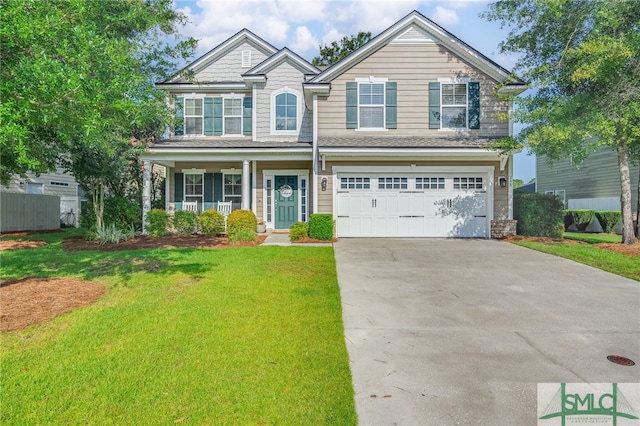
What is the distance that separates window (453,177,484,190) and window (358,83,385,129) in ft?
11.3

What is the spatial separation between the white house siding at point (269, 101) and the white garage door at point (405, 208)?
3059 mm

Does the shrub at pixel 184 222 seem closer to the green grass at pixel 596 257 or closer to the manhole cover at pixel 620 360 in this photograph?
the green grass at pixel 596 257

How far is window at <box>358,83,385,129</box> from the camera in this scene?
44.9 feet

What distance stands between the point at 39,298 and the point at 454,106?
44.0ft

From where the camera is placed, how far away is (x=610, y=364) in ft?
12.1

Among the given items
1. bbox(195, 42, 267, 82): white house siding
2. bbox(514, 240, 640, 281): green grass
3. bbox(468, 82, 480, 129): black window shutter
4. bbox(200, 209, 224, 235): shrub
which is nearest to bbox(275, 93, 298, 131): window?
bbox(195, 42, 267, 82): white house siding

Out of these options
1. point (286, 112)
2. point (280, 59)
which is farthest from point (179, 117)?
point (280, 59)

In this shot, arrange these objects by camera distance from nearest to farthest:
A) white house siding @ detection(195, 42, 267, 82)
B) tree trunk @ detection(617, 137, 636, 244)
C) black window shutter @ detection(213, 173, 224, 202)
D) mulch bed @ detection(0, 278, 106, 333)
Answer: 1. mulch bed @ detection(0, 278, 106, 333)
2. tree trunk @ detection(617, 137, 636, 244)
3. black window shutter @ detection(213, 173, 224, 202)
4. white house siding @ detection(195, 42, 267, 82)

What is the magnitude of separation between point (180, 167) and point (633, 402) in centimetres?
1574

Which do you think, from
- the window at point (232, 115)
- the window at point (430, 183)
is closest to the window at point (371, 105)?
the window at point (430, 183)

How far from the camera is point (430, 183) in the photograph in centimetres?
1354

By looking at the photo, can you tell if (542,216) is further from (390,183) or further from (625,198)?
(390,183)

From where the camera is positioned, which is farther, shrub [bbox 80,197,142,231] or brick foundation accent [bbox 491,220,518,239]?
shrub [bbox 80,197,142,231]

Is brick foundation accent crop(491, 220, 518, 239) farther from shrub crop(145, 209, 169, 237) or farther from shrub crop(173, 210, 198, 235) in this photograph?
shrub crop(145, 209, 169, 237)
